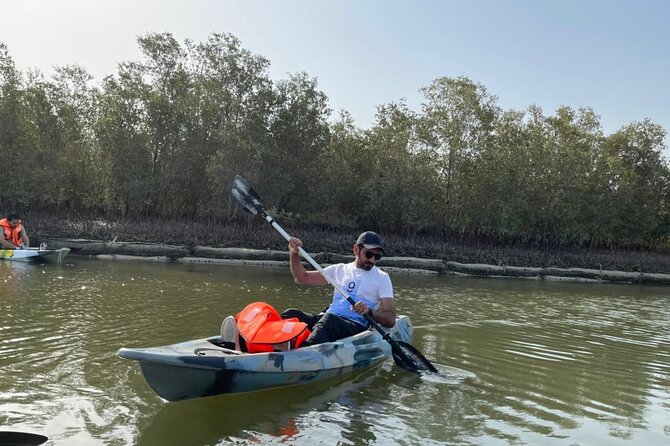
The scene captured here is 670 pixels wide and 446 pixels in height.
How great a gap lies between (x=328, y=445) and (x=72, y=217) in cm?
2055

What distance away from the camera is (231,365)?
15.5 ft

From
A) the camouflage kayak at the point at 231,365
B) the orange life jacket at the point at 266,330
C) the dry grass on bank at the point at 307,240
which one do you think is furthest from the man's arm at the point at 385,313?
the dry grass on bank at the point at 307,240

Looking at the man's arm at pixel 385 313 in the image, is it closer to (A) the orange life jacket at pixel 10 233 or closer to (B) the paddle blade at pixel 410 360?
(B) the paddle blade at pixel 410 360

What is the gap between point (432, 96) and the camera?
2523cm

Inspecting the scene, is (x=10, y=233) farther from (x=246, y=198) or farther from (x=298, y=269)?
(x=298, y=269)

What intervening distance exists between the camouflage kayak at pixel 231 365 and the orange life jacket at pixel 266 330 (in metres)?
0.15

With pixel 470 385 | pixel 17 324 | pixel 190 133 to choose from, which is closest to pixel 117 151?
pixel 190 133

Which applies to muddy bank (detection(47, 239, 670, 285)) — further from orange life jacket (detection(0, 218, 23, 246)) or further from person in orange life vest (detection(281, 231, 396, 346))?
person in orange life vest (detection(281, 231, 396, 346))

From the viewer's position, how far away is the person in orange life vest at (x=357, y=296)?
19.6 feet

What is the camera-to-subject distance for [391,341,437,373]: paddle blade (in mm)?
6398

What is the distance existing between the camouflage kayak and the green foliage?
15.1 meters

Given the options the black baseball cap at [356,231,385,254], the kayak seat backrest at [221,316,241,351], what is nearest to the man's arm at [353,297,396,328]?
the black baseball cap at [356,231,385,254]

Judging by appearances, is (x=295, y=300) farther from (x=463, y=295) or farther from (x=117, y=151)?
(x=117, y=151)

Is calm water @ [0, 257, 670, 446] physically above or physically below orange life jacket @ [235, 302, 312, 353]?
below
